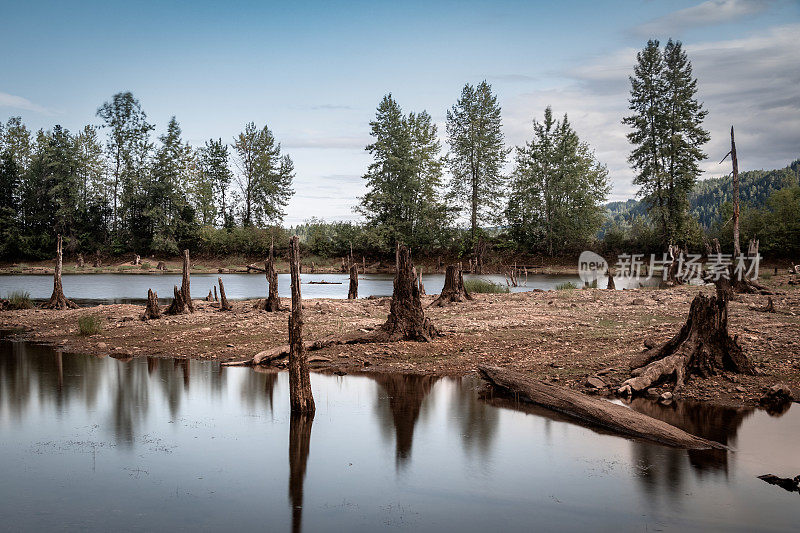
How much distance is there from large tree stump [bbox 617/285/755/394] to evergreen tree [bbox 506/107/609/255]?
2068 inches

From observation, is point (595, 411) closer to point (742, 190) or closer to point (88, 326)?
point (88, 326)

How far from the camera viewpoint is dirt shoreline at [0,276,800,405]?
1484cm

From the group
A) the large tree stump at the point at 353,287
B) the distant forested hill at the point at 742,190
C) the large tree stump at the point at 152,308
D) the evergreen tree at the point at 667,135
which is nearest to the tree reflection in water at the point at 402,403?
the large tree stump at the point at 152,308

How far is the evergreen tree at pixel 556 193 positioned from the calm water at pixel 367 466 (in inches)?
2130

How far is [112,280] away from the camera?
174ft

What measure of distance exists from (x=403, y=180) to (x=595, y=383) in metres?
57.1

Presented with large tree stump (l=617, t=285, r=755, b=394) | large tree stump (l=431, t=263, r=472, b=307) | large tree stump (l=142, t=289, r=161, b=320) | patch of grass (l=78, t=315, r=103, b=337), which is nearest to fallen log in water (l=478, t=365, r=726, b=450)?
large tree stump (l=617, t=285, r=755, b=394)

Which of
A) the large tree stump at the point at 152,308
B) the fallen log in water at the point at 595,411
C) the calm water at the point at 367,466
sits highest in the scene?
the large tree stump at the point at 152,308

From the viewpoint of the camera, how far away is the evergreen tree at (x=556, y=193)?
65188mm

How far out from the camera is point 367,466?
33.5 feet

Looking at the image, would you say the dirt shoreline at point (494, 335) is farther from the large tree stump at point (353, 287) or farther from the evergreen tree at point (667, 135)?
the evergreen tree at point (667, 135)

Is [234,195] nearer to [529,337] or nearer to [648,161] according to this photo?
[648,161]

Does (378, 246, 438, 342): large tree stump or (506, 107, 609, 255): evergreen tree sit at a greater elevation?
(506, 107, 609, 255): evergreen tree

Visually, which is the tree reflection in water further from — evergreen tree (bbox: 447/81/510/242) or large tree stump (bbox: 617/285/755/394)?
evergreen tree (bbox: 447/81/510/242)
